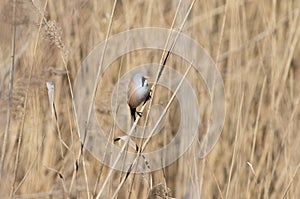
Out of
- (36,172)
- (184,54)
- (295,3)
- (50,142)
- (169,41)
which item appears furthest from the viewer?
(295,3)

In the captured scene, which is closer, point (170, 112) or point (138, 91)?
point (138, 91)

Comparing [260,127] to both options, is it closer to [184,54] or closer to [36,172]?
[184,54]

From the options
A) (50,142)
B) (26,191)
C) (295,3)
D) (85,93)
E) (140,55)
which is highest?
(295,3)

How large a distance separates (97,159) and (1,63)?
29 centimetres

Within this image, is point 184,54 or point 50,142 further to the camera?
point 50,142

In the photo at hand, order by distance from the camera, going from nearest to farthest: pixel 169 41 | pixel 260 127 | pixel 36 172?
pixel 169 41 < pixel 36 172 < pixel 260 127

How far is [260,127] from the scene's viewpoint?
1.35 meters

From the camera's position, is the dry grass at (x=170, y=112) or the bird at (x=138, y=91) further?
the dry grass at (x=170, y=112)

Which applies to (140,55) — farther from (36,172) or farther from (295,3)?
(295,3)

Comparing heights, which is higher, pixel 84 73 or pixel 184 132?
pixel 84 73

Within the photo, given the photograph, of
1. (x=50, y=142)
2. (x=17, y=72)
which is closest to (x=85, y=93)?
(x=50, y=142)

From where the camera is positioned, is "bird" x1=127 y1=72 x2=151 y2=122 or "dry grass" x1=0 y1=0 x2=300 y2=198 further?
"dry grass" x1=0 y1=0 x2=300 y2=198

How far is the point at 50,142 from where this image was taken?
1234mm

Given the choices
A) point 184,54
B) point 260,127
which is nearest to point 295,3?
point 260,127
